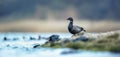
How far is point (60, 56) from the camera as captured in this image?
36.4 m

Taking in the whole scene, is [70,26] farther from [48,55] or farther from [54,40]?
[48,55]

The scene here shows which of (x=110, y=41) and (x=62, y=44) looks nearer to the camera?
(x=110, y=41)

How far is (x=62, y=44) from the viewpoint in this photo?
4266cm

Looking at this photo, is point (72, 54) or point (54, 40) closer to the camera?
point (72, 54)

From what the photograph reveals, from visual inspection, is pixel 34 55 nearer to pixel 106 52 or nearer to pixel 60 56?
pixel 60 56

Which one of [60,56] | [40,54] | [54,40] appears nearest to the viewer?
[60,56]

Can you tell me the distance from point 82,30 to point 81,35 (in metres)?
1.22

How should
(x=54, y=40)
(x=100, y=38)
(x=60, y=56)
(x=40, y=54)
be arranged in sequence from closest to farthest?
1. (x=60, y=56)
2. (x=40, y=54)
3. (x=100, y=38)
4. (x=54, y=40)

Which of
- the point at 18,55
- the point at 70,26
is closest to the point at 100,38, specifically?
the point at 70,26

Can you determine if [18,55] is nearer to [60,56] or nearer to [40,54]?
[40,54]

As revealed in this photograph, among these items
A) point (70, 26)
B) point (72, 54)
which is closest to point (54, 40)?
point (70, 26)

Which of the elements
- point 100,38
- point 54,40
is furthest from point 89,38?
point 54,40

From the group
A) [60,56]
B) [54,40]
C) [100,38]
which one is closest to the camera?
[60,56]

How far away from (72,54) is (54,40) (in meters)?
7.99
